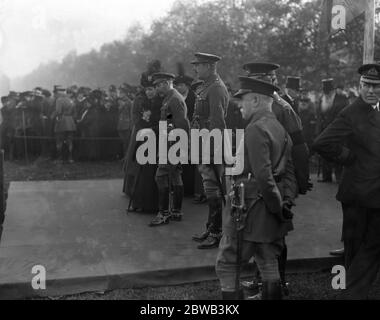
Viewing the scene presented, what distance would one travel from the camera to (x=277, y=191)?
12.2ft

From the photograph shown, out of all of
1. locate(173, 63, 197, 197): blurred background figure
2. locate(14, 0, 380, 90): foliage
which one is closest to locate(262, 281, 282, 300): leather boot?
locate(173, 63, 197, 197): blurred background figure

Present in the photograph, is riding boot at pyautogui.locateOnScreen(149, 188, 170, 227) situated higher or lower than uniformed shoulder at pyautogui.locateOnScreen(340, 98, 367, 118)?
lower

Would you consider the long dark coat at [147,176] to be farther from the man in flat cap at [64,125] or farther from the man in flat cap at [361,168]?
the man in flat cap at [64,125]

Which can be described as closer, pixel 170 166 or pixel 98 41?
pixel 170 166

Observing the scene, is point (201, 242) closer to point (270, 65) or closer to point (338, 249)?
point (338, 249)

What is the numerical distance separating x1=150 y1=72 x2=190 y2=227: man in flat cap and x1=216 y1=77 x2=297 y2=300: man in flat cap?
270 cm

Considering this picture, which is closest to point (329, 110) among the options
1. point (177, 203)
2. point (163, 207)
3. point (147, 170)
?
point (147, 170)

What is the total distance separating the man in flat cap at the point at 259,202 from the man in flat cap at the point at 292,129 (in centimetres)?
26

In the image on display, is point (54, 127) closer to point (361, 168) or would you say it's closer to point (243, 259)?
A: point (361, 168)

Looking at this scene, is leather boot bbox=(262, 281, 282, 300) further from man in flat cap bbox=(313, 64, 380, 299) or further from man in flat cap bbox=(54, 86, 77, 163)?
man in flat cap bbox=(54, 86, 77, 163)

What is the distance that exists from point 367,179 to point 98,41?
62717mm

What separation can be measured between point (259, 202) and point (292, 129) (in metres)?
0.94

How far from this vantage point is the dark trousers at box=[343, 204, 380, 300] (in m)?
4.33
